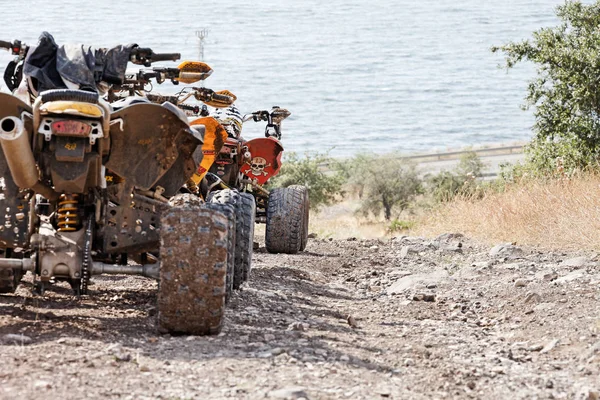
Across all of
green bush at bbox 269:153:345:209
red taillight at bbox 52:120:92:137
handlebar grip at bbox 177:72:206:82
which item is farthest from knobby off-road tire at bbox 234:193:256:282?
green bush at bbox 269:153:345:209

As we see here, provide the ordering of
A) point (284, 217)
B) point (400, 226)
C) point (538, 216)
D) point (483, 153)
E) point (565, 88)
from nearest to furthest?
point (284, 217) < point (538, 216) < point (565, 88) < point (400, 226) < point (483, 153)

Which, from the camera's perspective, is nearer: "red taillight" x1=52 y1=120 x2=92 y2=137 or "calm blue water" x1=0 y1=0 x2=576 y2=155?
"red taillight" x1=52 y1=120 x2=92 y2=137

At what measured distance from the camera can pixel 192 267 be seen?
6.35m

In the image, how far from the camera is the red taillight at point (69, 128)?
631 cm

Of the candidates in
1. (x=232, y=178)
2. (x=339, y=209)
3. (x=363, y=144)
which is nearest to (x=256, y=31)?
(x=363, y=144)

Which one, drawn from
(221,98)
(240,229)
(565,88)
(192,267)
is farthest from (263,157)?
(565,88)

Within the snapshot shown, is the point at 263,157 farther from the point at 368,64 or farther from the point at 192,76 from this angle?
the point at 368,64

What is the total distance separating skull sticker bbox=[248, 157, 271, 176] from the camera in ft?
46.4

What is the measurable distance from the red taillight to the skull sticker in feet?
25.5

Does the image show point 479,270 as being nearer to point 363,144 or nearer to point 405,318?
point 405,318

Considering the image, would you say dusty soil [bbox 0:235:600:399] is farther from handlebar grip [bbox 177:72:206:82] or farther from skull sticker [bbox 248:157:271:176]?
skull sticker [bbox 248:157:271:176]

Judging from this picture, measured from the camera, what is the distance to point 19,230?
22.8 ft

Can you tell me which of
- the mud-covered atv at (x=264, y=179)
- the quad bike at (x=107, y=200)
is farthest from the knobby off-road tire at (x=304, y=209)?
the quad bike at (x=107, y=200)

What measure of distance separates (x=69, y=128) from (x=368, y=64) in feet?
174
